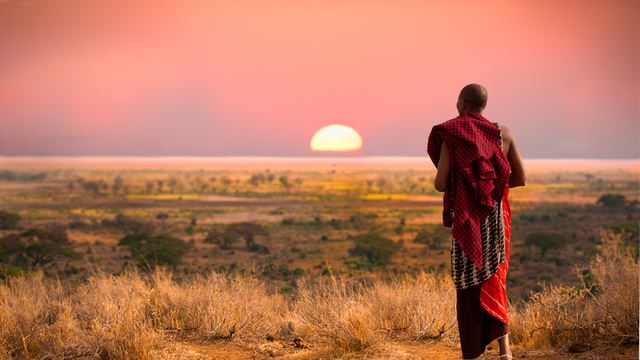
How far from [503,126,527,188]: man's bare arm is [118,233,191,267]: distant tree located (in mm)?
27673

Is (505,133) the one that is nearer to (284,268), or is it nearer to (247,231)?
(284,268)

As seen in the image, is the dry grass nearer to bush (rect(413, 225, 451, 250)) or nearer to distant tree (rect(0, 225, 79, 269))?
distant tree (rect(0, 225, 79, 269))

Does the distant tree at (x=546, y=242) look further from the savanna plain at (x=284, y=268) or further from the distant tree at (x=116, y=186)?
the distant tree at (x=116, y=186)

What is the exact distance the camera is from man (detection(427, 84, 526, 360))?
193 inches

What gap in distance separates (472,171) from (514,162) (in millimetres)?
428

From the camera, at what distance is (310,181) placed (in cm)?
8756

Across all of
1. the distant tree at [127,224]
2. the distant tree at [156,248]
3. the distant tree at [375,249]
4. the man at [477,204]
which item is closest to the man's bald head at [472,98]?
the man at [477,204]

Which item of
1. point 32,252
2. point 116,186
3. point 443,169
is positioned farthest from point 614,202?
point 443,169

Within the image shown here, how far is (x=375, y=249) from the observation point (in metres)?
37.7

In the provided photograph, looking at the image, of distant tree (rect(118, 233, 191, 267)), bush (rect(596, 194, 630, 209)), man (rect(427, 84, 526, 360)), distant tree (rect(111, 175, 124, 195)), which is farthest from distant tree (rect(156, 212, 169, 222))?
man (rect(427, 84, 526, 360))

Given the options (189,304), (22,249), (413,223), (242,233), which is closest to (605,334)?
(189,304)

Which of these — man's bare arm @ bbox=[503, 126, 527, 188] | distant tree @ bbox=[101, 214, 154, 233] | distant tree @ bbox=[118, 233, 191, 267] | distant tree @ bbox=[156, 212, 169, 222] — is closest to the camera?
man's bare arm @ bbox=[503, 126, 527, 188]

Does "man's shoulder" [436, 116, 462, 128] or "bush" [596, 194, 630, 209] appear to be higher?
"man's shoulder" [436, 116, 462, 128]

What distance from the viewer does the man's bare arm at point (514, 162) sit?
510 cm
